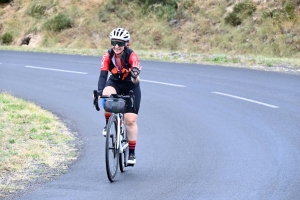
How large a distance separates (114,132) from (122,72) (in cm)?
79

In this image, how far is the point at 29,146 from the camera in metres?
11.1

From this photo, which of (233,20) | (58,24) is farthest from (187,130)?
(58,24)

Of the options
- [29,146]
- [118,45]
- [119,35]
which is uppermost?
[119,35]

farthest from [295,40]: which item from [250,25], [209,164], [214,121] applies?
[209,164]

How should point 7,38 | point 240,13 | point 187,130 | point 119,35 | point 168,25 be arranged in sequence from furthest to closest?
point 7,38 < point 168,25 < point 240,13 < point 187,130 < point 119,35

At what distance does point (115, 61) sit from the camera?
9.09 metres

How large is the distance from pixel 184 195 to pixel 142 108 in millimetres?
7132

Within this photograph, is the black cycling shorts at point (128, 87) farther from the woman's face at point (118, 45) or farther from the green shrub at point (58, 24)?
the green shrub at point (58, 24)

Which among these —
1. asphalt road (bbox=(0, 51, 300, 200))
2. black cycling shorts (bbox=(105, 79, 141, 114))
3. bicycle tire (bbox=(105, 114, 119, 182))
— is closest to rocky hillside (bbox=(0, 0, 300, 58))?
asphalt road (bbox=(0, 51, 300, 200))

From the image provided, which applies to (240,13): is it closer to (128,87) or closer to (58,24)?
(58,24)

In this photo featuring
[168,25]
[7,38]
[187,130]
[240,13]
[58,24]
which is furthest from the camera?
[7,38]

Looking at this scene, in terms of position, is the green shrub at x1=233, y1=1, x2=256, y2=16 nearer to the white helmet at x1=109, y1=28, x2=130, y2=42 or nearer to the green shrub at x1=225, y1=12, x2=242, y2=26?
the green shrub at x1=225, y1=12, x2=242, y2=26

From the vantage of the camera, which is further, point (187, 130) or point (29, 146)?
point (187, 130)

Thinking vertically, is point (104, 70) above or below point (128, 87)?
above
